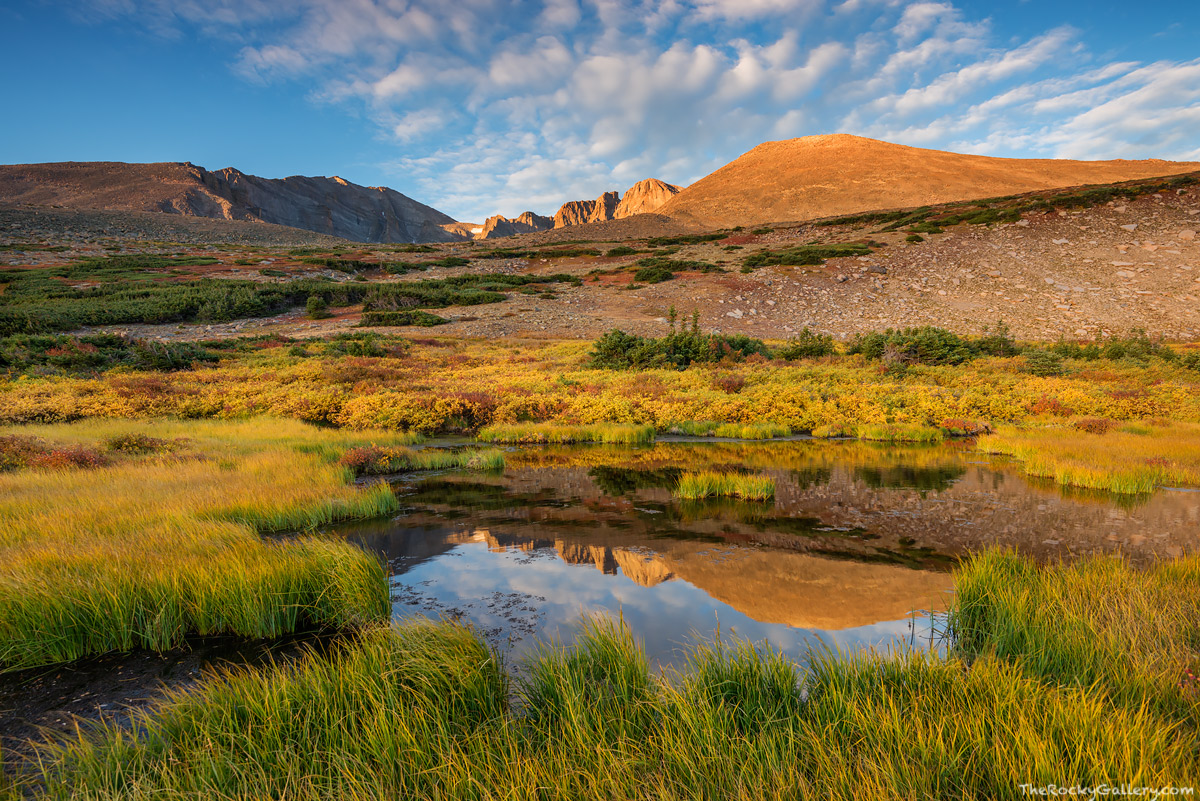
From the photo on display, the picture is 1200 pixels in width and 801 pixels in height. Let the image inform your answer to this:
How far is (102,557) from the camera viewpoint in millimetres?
6250

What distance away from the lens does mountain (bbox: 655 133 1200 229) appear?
76938mm

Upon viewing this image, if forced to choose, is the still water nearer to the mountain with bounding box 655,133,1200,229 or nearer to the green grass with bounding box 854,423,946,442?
the green grass with bounding box 854,423,946,442

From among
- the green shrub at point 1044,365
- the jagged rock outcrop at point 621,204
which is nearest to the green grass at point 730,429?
the green shrub at point 1044,365

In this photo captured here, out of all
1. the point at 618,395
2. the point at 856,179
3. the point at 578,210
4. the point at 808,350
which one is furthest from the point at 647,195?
the point at 618,395

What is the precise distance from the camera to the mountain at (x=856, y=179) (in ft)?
252

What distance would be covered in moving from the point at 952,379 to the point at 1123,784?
77.1 feet

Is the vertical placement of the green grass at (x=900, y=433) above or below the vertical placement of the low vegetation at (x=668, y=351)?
below

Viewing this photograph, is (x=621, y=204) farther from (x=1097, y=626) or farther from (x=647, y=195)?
(x=1097, y=626)

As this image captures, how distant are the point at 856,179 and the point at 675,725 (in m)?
104

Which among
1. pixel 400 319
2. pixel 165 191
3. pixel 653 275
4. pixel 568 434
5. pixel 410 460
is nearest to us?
pixel 410 460

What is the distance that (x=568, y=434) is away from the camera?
17656 millimetres

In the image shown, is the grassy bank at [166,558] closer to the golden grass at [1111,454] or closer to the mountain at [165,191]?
the golden grass at [1111,454]

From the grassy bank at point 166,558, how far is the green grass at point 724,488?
6092 mm

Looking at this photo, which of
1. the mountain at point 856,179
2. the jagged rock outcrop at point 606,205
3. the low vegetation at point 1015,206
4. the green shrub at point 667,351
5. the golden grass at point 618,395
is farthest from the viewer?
the jagged rock outcrop at point 606,205
